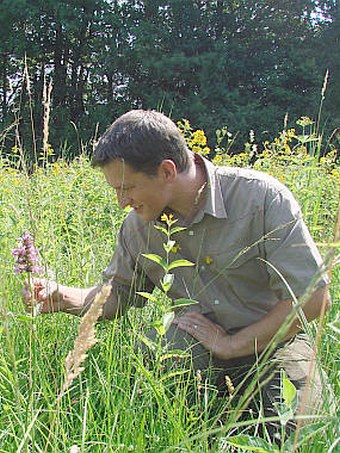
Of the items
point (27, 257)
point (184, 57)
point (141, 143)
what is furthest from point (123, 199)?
point (184, 57)

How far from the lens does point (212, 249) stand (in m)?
1.86

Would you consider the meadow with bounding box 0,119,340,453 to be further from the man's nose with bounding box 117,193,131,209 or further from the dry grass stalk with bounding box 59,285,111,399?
the man's nose with bounding box 117,193,131,209

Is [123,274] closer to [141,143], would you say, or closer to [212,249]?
[212,249]

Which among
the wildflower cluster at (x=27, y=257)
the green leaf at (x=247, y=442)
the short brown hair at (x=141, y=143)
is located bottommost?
the green leaf at (x=247, y=442)

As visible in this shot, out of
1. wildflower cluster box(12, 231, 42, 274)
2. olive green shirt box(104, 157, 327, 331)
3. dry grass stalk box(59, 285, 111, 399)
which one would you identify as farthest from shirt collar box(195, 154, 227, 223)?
dry grass stalk box(59, 285, 111, 399)

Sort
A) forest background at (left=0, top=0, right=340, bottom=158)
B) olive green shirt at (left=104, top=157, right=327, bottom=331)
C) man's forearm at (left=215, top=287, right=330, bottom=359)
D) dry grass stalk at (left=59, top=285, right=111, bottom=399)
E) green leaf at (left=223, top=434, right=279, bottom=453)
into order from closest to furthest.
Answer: dry grass stalk at (left=59, top=285, right=111, bottom=399) < green leaf at (left=223, top=434, right=279, bottom=453) < man's forearm at (left=215, top=287, right=330, bottom=359) < olive green shirt at (left=104, top=157, right=327, bottom=331) < forest background at (left=0, top=0, right=340, bottom=158)

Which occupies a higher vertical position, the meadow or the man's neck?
the man's neck

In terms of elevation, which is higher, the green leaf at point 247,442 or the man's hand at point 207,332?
the green leaf at point 247,442

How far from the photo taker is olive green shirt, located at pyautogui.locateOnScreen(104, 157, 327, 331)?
5.65 feet

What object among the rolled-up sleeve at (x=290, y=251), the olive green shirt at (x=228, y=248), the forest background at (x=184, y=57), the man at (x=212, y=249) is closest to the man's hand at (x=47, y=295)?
the man at (x=212, y=249)

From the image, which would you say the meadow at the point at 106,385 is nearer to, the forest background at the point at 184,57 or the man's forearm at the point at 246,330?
the man's forearm at the point at 246,330

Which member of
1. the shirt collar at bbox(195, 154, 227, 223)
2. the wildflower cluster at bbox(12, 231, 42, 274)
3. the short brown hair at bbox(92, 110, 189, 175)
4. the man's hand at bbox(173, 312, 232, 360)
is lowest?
the man's hand at bbox(173, 312, 232, 360)

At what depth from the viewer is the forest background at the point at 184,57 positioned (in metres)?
14.8

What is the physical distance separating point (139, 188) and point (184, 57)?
582 inches
